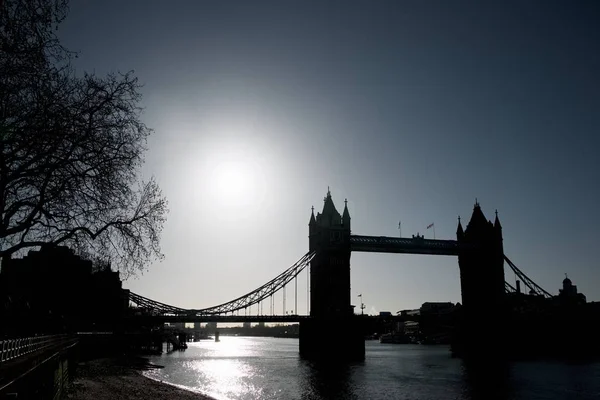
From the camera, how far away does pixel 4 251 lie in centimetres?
1678

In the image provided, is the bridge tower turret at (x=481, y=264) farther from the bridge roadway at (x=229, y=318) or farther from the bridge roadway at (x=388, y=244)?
the bridge roadway at (x=229, y=318)

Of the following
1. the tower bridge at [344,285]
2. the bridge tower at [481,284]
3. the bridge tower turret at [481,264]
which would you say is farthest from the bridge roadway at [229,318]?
the bridge tower turret at [481,264]

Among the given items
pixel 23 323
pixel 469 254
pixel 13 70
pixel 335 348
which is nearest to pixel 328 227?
pixel 335 348

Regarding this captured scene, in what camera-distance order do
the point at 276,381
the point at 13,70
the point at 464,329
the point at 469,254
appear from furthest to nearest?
1. the point at 469,254
2. the point at 464,329
3. the point at 276,381
4. the point at 13,70

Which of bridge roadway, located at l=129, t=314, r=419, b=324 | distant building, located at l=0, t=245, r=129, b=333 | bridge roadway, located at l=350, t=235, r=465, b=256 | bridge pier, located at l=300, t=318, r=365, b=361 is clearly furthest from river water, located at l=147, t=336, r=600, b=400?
bridge roadway, located at l=350, t=235, r=465, b=256

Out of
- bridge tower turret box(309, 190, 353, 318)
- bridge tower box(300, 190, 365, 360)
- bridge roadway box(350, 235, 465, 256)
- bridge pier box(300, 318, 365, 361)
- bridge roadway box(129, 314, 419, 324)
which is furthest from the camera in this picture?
bridge roadway box(350, 235, 465, 256)

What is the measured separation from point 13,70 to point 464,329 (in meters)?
100

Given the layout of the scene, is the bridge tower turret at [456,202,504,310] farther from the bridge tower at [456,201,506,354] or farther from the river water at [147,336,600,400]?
the river water at [147,336,600,400]

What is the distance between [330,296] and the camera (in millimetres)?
88625

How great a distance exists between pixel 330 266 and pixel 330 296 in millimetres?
5453

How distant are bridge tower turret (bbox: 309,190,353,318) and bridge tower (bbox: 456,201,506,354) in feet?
87.0

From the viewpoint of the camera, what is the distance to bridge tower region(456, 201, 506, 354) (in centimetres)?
9588

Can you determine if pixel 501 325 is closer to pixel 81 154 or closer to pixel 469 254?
pixel 469 254

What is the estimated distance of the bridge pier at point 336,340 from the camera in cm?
7944
